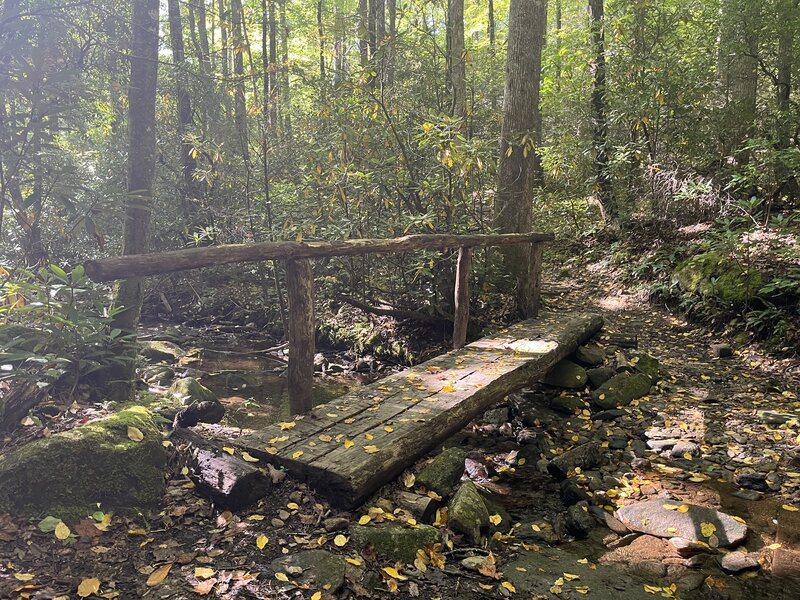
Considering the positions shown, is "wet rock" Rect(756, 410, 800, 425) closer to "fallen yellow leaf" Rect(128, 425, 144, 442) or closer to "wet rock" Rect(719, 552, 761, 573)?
"wet rock" Rect(719, 552, 761, 573)

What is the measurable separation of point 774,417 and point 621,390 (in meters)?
1.40

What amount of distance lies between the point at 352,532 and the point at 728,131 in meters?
9.56

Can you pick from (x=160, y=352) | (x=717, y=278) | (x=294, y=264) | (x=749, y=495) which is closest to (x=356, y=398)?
(x=294, y=264)

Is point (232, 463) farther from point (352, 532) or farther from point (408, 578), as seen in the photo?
point (408, 578)

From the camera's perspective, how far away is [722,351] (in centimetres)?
659

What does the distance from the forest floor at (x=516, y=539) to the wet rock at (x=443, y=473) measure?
0.13m

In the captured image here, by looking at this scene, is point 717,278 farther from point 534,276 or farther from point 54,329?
point 54,329

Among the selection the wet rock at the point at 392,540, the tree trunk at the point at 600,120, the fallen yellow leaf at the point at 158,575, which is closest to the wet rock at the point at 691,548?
the wet rock at the point at 392,540

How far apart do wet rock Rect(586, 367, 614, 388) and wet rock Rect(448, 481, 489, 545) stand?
3179mm

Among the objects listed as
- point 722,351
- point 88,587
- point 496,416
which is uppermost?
point 88,587

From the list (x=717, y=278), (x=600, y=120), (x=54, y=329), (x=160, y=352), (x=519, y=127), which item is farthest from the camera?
(x=600, y=120)

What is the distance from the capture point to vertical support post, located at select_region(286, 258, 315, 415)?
374cm

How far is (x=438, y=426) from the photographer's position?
13.0 feet

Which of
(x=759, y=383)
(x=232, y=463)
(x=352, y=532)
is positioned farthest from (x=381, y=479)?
(x=759, y=383)
